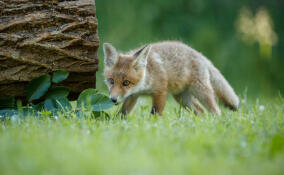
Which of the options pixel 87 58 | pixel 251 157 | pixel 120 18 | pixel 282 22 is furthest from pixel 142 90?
pixel 282 22

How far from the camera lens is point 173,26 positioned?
11922 millimetres

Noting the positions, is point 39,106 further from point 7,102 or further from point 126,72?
point 126,72

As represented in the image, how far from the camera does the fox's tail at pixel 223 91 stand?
195 inches

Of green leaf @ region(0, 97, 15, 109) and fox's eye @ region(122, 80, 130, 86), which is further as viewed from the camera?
fox's eye @ region(122, 80, 130, 86)

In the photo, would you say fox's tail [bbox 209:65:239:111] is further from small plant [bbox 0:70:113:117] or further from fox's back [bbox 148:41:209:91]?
small plant [bbox 0:70:113:117]

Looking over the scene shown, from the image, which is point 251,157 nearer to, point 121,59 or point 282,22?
point 121,59

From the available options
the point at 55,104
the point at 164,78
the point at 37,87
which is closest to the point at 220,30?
the point at 164,78

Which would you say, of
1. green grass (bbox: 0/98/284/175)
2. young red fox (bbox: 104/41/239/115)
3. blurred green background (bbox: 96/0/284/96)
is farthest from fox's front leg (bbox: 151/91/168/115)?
blurred green background (bbox: 96/0/284/96)

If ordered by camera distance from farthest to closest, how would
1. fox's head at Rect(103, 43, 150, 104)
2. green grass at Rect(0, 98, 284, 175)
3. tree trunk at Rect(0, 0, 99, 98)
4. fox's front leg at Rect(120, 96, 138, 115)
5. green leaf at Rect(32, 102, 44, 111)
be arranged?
1. fox's front leg at Rect(120, 96, 138, 115)
2. fox's head at Rect(103, 43, 150, 104)
3. green leaf at Rect(32, 102, 44, 111)
4. tree trunk at Rect(0, 0, 99, 98)
5. green grass at Rect(0, 98, 284, 175)

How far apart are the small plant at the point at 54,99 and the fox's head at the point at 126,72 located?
0.43m

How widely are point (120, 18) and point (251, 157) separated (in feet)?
30.2

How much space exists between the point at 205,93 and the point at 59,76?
2.27 metres

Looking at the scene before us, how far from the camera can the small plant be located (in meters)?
3.84

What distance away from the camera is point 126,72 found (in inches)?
174
